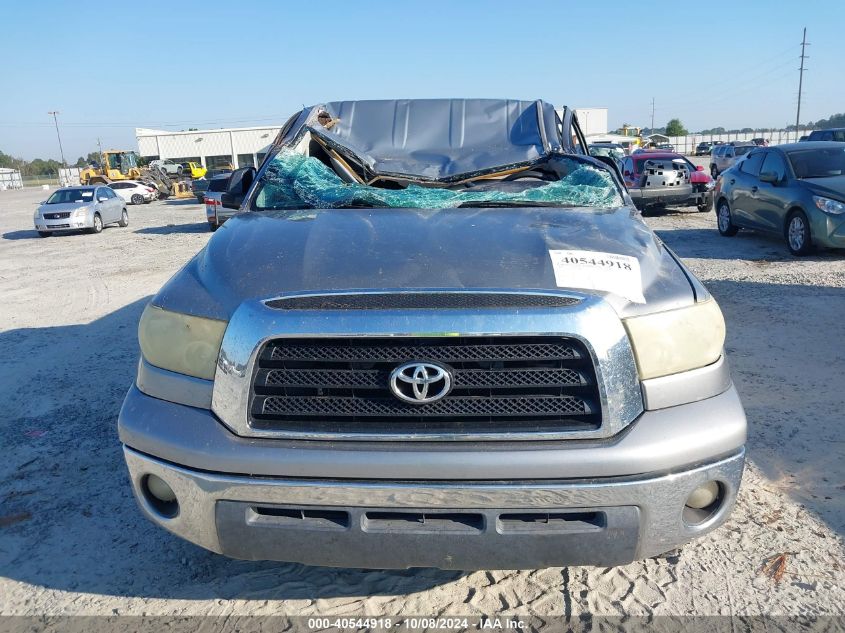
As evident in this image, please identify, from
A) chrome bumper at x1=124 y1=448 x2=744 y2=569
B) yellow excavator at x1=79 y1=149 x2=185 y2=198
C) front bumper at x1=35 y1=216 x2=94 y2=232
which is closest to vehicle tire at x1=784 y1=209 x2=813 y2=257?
chrome bumper at x1=124 y1=448 x2=744 y2=569

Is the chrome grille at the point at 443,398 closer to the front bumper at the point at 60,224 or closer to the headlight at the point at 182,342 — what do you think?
the headlight at the point at 182,342

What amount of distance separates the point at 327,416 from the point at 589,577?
1.42 meters

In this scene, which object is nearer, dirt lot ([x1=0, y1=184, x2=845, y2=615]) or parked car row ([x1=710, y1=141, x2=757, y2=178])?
dirt lot ([x1=0, y1=184, x2=845, y2=615])

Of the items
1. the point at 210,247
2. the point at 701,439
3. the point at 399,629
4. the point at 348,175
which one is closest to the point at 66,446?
the point at 210,247

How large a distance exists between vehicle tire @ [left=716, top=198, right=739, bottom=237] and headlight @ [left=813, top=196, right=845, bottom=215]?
8.49ft

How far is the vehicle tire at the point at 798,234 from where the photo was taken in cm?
959

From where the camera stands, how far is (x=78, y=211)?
65.1 ft

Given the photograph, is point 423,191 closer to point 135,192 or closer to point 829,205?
point 829,205

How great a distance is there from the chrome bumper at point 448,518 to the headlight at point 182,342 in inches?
14.1

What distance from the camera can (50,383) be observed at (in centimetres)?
537

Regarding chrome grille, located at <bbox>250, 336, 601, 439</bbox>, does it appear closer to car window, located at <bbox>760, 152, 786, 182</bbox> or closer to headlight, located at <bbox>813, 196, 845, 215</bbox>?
headlight, located at <bbox>813, 196, 845, 215</bbox>

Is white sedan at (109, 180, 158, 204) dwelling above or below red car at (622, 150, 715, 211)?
below

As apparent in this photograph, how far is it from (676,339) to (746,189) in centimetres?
1047

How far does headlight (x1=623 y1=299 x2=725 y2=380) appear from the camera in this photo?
2.12 metres
